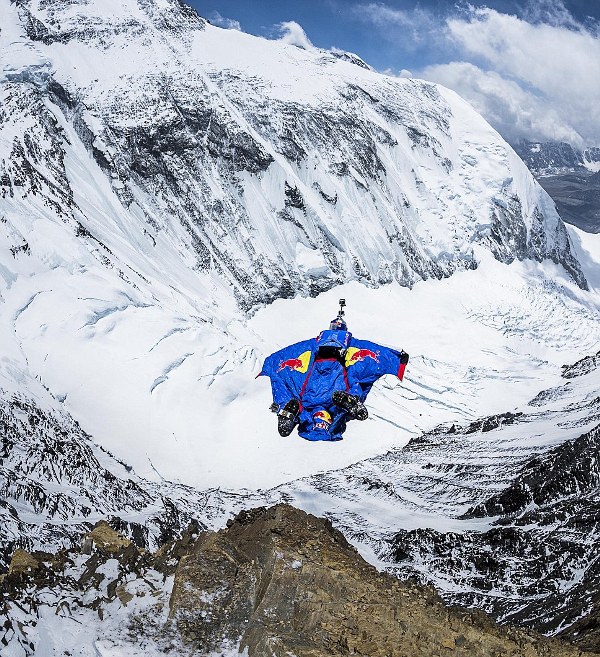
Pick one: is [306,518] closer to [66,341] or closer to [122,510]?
[122,510]

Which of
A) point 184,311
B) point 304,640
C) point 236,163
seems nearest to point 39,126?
point 236,163

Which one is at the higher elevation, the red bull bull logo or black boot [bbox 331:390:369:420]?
black boot [bbox 331:390:369:420]

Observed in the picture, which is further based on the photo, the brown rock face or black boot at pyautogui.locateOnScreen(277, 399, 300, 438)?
black boot at pyautogui.locateOnScreen(277, 399, 300, 438)

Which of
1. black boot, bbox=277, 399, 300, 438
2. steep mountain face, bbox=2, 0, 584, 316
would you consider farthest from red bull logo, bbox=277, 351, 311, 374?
steep mountain face, bbox=2, 0, 584, 316

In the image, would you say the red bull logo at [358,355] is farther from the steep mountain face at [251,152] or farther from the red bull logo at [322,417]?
the steep mountain face at [251,152]

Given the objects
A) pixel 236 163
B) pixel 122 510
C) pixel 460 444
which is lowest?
pixel 460 444

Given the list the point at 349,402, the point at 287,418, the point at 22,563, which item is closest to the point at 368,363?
the point at 349,402

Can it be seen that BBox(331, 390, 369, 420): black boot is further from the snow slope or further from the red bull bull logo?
the snow slope

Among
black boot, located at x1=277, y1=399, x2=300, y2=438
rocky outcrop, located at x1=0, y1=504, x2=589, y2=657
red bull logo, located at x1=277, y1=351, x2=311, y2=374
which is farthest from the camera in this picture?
red bull logo, located at x1=277, y1=351, x2=311, y2=374
